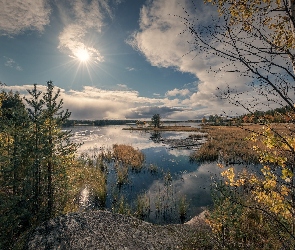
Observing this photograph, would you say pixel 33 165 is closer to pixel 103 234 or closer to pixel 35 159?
pixel 35 159

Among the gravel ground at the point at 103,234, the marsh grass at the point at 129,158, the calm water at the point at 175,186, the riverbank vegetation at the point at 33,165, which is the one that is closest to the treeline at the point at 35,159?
the riverbank vegetation at the point at 33,165

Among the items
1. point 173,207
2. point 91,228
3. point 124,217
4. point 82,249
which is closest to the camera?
point 82,249

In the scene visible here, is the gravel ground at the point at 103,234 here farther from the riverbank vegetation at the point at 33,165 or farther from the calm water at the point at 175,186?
the calm water at the point at 175,186

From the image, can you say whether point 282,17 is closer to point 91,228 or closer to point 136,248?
point 136,248

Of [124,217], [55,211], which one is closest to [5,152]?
[55,211]

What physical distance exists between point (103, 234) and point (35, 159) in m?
4.97

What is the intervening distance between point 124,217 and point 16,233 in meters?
5.05

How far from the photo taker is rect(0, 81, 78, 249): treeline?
→ 9.59 m

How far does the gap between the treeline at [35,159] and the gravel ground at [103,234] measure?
5.59ft

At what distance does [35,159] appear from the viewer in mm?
9906

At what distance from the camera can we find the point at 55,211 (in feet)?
35.7

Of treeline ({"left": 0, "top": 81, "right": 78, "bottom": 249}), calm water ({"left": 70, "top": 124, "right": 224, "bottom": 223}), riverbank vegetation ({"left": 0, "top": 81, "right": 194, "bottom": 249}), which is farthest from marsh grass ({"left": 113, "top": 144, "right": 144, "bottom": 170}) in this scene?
treeline ({"left": 0, "top": 81, "right": 78, "bottom": 249})

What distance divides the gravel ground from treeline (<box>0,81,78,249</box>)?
5.59 ft

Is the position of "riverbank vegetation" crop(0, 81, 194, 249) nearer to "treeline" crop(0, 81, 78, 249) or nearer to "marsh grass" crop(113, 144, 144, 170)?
"treeline" crop(0, 81, 78, 249)
